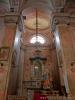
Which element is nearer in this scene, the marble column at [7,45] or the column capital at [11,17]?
the marble column at [7,45]

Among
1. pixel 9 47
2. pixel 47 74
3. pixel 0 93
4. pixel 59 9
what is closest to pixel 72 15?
pixel 59 9

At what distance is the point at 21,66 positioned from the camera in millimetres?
12688

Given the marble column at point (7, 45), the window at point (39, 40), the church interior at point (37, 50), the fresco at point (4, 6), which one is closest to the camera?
the marble column at point (7, 45)

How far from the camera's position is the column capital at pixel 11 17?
8892mm

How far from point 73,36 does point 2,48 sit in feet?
13.6

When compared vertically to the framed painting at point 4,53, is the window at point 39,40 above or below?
above

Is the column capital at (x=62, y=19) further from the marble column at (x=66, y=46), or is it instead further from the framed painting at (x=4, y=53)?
the framed painting at (x=4, y=53)

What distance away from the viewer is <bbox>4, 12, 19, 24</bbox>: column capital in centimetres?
889

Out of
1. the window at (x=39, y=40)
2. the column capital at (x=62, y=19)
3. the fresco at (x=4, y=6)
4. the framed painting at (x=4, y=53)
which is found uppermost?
the fresco at (x=4, y=6)

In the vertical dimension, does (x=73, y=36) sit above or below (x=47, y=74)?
above

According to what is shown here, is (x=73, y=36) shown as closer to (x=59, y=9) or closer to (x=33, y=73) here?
(x=59, y=9)

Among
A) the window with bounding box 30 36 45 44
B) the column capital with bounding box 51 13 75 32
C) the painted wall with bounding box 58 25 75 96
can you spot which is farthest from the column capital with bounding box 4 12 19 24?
the window with bounding box 30 36 45 44

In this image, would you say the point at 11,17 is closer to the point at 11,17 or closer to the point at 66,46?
the point at 11,17

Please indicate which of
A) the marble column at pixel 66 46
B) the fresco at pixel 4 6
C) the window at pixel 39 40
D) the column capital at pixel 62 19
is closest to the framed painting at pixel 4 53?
the marble column at pixel 66 46
